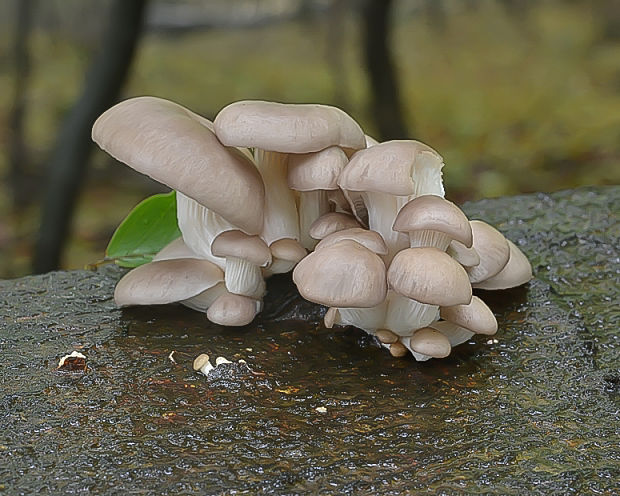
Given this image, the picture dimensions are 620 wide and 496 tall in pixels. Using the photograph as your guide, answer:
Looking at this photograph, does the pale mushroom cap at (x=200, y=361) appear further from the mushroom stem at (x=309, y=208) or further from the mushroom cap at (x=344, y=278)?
the mushroom stem at (x=309, y=208)

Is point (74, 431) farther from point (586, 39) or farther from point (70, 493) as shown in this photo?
point (586, 39)

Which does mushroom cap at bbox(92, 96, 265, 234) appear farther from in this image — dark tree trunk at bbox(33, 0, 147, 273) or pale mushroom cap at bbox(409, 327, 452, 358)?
dark tree trunk at bbox(33, 0, 147, 273)

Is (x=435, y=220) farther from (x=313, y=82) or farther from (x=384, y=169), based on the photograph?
(x=313, y=82)

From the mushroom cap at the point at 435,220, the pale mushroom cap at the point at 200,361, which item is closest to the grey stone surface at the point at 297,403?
the pale mushroom cap at the point at 200,361

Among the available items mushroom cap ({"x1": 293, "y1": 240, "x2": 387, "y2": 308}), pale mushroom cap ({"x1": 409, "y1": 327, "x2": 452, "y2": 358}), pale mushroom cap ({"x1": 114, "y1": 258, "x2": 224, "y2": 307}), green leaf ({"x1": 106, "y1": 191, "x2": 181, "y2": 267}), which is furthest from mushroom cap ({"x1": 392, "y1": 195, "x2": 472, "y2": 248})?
green leaf ({"x1": 106, "y1": 191, "x2": 181, "y2": 267})

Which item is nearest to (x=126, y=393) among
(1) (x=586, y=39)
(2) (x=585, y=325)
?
(2) (x=585, y=325)

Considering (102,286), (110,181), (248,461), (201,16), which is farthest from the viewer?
(201,16)

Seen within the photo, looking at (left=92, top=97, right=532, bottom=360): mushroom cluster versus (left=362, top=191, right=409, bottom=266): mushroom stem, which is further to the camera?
(left=362, top=191, right=409, bottom=266): mushroom stem
